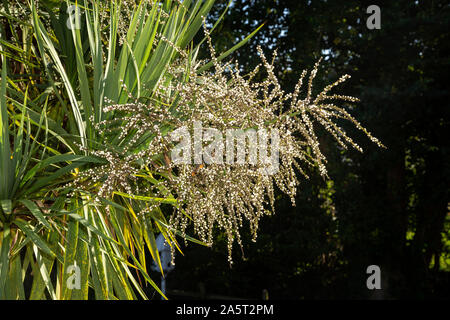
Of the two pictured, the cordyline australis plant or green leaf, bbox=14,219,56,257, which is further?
the cordyline australis plant

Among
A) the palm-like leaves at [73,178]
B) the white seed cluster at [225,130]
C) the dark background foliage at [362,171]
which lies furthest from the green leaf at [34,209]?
the dark background foliage at [362,171]

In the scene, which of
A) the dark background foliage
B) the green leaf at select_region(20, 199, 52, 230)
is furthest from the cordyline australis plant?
the dark background foliage

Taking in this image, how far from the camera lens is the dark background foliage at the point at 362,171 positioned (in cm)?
636

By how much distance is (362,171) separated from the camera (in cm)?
703

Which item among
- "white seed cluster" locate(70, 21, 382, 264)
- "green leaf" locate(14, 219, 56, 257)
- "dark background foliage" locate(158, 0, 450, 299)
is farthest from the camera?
"dark background foliage" locate(158, 0, 450, 299)

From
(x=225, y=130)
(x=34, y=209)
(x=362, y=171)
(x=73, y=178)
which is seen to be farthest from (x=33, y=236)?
(x=362, y=171)

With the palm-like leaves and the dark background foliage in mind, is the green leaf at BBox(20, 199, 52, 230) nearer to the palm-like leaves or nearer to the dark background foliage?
the palm-like leaves

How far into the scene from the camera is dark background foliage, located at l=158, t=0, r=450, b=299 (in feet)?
20.9

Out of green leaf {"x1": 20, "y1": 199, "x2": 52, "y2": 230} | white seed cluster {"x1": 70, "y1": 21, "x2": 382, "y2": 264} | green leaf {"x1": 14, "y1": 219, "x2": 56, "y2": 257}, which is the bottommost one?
green leaf {"x1": 14, "y1": 219, "x2": 56, "y2": 257}

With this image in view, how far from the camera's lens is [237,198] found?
7.47 ft

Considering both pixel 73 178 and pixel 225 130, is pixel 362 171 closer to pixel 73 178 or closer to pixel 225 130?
pixel 225 130

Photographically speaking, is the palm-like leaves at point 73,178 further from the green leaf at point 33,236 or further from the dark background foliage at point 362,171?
the dark background foliage at point 362,171
